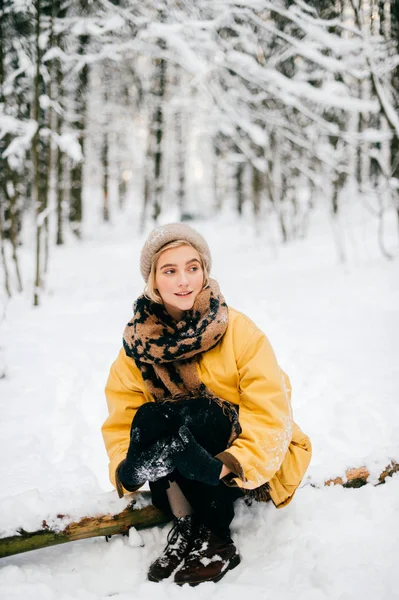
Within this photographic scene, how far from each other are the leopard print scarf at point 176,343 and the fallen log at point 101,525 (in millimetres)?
521

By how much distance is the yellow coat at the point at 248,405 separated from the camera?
1642 millimetres

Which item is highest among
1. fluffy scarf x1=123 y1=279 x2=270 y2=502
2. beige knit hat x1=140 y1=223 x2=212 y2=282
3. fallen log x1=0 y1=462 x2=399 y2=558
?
beige knit hat x1=140 y1=223 x2=212 y2=282

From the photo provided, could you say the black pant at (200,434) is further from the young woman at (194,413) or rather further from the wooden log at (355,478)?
the wooden log at (355,478)

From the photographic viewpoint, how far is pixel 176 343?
1743mm

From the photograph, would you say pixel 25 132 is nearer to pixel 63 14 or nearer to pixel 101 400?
pixel 63 14

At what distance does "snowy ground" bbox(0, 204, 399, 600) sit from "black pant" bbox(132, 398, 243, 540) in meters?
0.23

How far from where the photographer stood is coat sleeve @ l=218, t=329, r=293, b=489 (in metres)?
1.62

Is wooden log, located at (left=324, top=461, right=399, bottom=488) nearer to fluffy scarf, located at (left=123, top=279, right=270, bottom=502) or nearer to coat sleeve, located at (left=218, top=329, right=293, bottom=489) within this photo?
fluffy scarf, located at (left=123, top=279, right=270, bottom=502)

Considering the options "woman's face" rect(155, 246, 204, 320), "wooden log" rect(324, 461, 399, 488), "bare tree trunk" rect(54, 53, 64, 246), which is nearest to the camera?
"woman's face" rect(155, 246, 204, 320)

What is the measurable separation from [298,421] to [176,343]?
1634 millimetres

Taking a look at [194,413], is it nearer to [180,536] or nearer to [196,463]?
[196,463]

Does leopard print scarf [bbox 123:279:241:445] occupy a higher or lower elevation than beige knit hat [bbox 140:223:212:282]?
lower

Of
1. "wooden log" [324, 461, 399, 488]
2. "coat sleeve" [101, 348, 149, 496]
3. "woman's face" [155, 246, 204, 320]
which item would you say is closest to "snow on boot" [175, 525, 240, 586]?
"coat sleeve" [101, 348, 149, 496]

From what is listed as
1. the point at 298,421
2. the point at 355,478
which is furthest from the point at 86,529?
the point at 298,421
